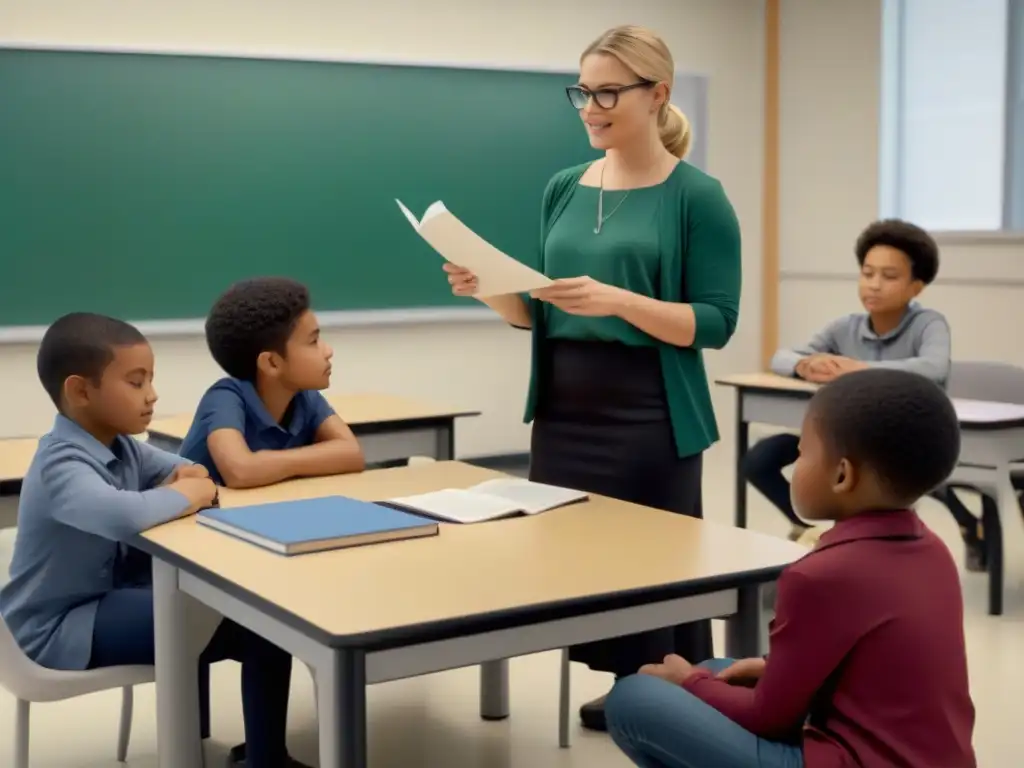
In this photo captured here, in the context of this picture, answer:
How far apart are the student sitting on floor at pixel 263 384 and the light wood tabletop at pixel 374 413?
2.65 ft

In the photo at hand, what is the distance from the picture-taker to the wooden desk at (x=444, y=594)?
1.59 m

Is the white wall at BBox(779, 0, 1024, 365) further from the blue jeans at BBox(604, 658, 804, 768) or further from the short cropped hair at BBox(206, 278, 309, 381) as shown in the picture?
the blue jeans at BBox(604, 658, 804, 768)

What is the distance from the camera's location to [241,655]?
2369mm

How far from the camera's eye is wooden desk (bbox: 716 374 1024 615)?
3.83 m

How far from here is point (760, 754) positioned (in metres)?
1.61

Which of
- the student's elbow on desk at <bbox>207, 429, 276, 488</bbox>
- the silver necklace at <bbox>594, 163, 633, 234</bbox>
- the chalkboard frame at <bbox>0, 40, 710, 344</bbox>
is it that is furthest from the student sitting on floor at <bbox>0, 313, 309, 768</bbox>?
the chalkboard frame at <bbox>0, 40, 710, 344</bbox>

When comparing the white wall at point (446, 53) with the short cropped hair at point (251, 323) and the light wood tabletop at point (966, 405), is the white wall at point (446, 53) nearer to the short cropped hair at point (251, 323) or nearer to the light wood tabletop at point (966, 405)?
the light wood tabletop at point (966, 405)

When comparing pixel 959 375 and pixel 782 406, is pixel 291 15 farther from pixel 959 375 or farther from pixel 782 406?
pixel 959 375

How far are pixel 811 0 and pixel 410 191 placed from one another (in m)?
2.47

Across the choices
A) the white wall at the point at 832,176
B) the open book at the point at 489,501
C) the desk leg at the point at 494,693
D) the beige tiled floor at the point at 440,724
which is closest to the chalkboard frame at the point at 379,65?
the white wall at the point at 832,176

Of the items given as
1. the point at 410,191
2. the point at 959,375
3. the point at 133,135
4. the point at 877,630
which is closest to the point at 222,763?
the point at 877,630

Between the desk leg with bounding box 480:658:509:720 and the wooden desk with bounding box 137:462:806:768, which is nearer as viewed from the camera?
the wooden desk with bounding box 137:462:806:768

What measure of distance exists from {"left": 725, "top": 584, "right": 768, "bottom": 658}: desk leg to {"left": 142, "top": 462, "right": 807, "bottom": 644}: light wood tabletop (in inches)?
2.0

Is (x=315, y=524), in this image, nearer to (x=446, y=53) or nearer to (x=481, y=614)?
(x=481, y=614)
